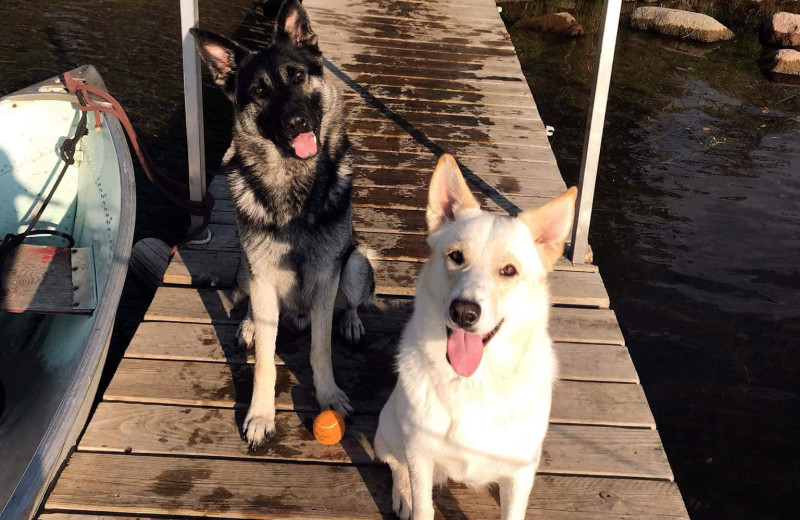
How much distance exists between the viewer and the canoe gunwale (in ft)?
7.91

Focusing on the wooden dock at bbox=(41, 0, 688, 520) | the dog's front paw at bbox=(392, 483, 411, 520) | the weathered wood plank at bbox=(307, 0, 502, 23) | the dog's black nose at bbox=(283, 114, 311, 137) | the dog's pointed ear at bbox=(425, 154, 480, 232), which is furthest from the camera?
the weathered wood plank at bbox=(307, 0, 502, 23)

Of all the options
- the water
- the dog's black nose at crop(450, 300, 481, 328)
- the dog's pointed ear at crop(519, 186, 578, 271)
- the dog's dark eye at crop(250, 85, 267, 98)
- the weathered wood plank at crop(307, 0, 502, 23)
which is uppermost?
the weathered wood plank at crop(307, 0, 502, 23)

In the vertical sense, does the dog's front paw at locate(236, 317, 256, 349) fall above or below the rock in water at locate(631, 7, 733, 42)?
below

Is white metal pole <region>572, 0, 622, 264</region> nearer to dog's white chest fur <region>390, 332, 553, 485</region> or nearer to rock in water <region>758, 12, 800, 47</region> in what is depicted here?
dog's white chest fur <region>390, 332, 553, 485</region>

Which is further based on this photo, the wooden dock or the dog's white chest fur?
the wooden dock

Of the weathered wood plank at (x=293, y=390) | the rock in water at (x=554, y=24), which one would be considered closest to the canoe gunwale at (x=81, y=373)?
the weathered wood plank at (x=293, y=390)

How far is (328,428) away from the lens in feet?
9.31

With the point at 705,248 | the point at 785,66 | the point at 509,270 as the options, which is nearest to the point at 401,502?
the point at 509,270

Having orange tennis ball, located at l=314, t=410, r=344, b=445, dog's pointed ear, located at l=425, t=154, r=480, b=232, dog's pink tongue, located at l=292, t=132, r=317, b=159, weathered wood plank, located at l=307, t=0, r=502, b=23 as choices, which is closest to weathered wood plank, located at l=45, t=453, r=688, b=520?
orange tennis ball, located at l=314, t=410, r=344, b=445

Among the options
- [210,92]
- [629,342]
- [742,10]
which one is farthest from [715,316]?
[742,10]

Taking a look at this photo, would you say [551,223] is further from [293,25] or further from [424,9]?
[424,9]

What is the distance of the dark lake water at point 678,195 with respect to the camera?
4449 millimetres

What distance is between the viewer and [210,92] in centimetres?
886

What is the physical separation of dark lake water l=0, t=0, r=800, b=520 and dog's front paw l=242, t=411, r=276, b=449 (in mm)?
2563
